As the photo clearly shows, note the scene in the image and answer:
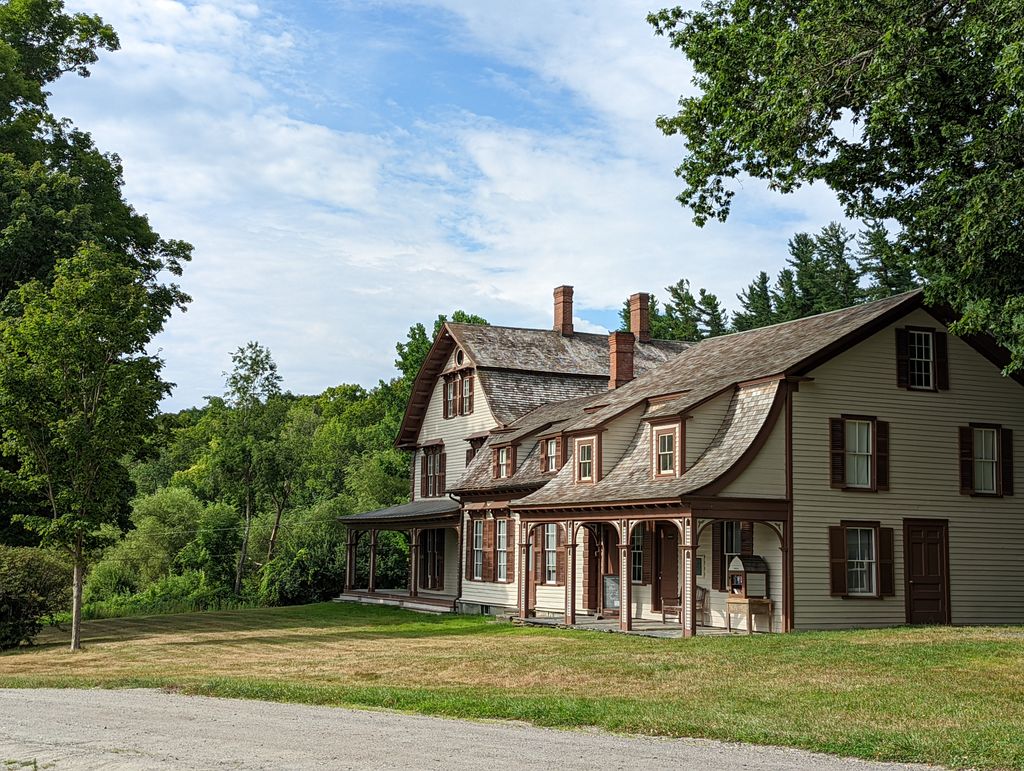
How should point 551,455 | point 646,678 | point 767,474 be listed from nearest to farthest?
1. point 646,678
2. point 767,474
3. point 551,455

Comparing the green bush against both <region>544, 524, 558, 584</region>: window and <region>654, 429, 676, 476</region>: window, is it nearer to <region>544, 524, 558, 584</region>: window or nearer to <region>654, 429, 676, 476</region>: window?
<region>544, 524, 558, 584</region>: window

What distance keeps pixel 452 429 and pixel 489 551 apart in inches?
266

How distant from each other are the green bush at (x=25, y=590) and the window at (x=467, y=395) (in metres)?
15.9

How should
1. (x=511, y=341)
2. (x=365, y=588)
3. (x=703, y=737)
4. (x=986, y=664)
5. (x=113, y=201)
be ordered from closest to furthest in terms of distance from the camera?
(x=703, y=737), (x=986, y=664), (x=113, y=201), (x=511, y=341), (x=365, y=588)

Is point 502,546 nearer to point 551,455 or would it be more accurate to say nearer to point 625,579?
point 551,455

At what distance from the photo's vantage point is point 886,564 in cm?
2553

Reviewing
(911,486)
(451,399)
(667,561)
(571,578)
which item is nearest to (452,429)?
(451,399)

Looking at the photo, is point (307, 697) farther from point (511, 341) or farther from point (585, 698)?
point (511, 341)

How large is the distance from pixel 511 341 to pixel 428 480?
6.20 meters

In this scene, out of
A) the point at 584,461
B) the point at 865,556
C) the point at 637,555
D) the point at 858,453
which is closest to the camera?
the point at 865,556

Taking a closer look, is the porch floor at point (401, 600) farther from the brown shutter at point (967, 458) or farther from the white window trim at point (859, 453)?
the brown shutter at point (967, 458)

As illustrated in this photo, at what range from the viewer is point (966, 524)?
2662 centimetres

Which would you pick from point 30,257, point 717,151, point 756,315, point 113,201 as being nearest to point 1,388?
point 30,257

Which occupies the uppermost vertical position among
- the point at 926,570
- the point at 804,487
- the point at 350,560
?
the point at 804,487
